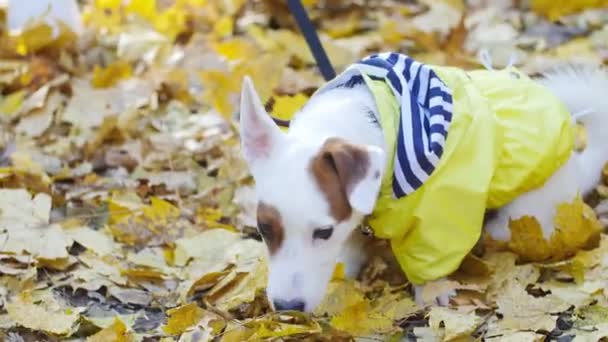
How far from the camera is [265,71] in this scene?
3254 mm

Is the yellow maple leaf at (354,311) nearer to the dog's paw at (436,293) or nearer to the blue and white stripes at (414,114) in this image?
the dog's paw at (436,293)

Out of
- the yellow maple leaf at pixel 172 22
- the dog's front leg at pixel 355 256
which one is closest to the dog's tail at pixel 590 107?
the dog's front leg at pixel 355 256

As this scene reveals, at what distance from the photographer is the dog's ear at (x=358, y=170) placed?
5.95 feet

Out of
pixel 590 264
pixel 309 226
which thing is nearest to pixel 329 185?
pixel 309 226

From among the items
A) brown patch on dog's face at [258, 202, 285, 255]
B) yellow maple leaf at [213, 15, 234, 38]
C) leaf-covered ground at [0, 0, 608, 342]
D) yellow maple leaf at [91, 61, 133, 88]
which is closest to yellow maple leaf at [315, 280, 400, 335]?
leaf-covered ground at [0, 0, 608, 342]

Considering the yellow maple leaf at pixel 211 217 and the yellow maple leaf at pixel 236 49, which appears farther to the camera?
the yellow maple leaf at pixel 236 49

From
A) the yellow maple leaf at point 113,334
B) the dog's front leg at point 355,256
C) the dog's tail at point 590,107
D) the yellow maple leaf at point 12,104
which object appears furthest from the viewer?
the yellow maple leaf at point 12,104

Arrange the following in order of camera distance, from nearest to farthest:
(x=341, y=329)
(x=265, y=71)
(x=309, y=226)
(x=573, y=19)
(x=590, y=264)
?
(x=309, y=226) → (x=341, y=329) → (x=590, y=264) → (x=265, y=71) → (x=573, y=19)

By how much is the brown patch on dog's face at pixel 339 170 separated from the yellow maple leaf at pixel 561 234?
0.55 metres

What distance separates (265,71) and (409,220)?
1.30 metres

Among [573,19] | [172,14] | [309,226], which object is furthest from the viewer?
[172,14]

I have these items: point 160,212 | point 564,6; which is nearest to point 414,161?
point 160,212

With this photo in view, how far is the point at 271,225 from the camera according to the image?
1.85m

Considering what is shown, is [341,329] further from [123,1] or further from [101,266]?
[123,1]
